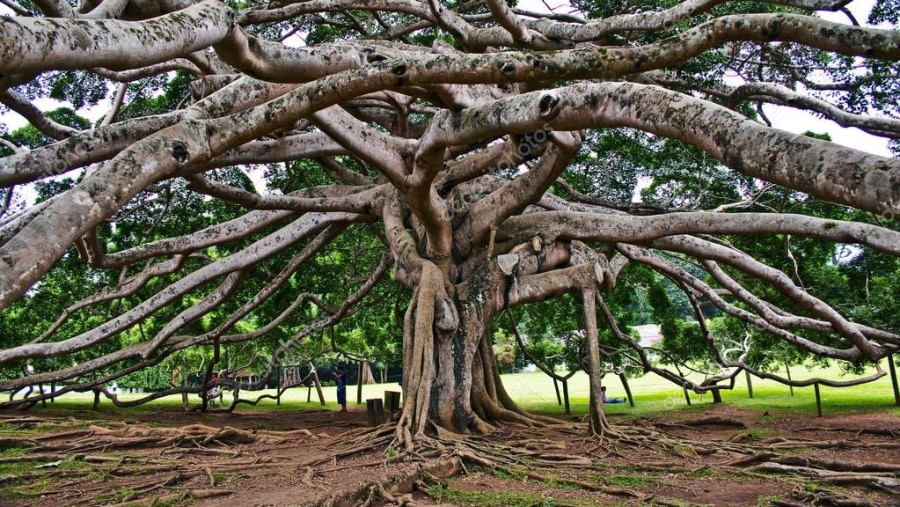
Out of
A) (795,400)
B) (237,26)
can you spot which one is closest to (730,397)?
(795,400)

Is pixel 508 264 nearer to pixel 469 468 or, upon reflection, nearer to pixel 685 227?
pixel 685 227

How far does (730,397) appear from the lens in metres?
16.5

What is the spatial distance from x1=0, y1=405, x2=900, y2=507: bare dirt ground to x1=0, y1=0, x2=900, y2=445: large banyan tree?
0.86 m

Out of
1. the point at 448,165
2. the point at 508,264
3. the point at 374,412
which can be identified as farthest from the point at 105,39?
the point at 374,412

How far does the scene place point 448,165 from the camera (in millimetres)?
10023

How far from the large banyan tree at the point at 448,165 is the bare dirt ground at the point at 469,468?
0.86 metres

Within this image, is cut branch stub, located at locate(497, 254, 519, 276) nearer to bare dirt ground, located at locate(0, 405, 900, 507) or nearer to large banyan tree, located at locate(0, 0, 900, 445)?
large banyan tree, located at locate(0, 0, 900, 445)

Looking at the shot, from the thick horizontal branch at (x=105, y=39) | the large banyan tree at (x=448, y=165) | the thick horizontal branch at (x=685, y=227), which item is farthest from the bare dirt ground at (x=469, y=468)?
the thick horizontal branch at (x=105, y=39)

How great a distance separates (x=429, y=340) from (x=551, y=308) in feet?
26.4

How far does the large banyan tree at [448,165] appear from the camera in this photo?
3988 millimetres

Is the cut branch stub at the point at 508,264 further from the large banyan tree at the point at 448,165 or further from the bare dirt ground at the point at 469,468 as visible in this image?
the bare dirt ground at the point at 469,468

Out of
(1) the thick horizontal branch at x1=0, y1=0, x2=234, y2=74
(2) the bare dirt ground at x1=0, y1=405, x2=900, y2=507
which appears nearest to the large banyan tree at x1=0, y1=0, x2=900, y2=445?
(1) the thick horizontal branch at x1=0, y1=0, x2=234, y2=74

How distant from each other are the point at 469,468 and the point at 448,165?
483 centimetres

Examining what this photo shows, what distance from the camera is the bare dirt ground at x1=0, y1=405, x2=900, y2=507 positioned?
18.0 ft
